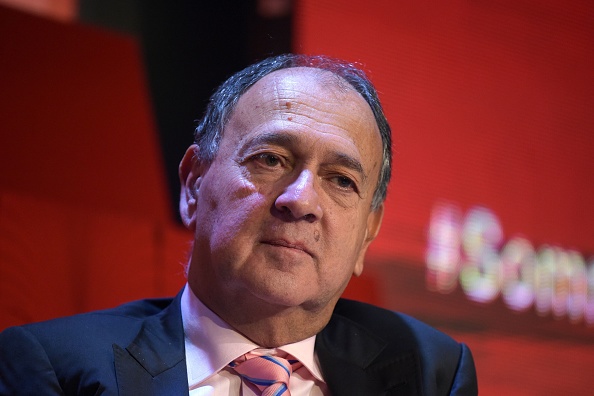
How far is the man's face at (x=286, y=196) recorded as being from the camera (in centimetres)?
178

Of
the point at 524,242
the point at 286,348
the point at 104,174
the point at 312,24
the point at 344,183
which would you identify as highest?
the point at 312,24

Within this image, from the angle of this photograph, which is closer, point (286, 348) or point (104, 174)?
point (286, 348)

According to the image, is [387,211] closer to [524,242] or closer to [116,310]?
[524,242]

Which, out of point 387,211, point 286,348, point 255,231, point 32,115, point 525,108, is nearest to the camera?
point 255,231

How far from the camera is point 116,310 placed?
2.00 m

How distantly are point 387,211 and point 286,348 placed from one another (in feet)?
4.53

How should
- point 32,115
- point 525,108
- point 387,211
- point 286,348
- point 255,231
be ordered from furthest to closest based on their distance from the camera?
1. point 525,108
2. point 387,211
3. point 32,115
4. point 286,348
5. point 255,231

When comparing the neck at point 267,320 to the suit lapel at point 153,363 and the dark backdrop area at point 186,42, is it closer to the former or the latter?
the suit lapel at point 153,363

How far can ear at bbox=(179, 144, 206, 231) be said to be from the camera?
207 cm

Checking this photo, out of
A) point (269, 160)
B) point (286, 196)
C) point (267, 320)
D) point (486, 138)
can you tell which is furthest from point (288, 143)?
point (486, 138)

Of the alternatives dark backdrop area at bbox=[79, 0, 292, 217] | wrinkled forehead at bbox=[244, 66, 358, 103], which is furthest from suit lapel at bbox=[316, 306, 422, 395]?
dark backdrop area at bbox=[79, 0, 292, 217]

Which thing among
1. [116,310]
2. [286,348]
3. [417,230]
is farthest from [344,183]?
[417,230]

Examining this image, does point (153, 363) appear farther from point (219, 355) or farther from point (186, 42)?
point (186, 42)

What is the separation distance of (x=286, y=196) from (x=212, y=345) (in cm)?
41
